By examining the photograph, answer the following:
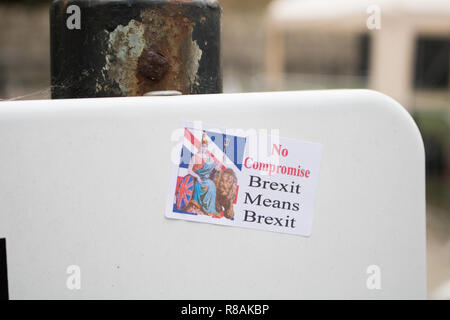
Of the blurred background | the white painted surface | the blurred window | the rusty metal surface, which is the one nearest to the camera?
the white painted surface

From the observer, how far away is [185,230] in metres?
0.91

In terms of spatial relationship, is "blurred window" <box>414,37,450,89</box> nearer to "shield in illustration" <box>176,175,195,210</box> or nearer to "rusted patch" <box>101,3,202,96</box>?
"rusted patch" <box>101,3,202,96</box>

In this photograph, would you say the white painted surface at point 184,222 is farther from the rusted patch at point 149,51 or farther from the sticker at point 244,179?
the rusted patch at point 149,51

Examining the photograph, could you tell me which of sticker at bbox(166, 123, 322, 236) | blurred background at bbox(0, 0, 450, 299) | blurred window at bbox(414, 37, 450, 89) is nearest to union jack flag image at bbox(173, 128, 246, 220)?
sticker at bbox(166, 123, 322, 236)

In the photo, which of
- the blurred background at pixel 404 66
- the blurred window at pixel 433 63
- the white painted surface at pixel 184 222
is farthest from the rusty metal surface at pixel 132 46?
the blurred window at pixel 433 63

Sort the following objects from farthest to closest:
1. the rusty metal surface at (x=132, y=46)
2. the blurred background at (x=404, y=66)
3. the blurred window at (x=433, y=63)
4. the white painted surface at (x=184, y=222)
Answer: the blurred window at (x=433, y=63)
the blurred background at (x=404, y=66)
the rusty metal surface at (x=132, y=46)
the white painted surface at (x=184, y=222)

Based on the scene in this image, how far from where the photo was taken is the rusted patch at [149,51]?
987 millimetres

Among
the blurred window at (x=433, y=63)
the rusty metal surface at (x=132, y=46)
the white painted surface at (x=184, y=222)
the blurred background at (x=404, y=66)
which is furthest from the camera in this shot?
the blurred window at (x=433, y=63)

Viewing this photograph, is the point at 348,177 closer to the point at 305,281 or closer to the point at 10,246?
the point at 305,281

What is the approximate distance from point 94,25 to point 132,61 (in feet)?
0.35

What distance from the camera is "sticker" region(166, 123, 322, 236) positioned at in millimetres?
903

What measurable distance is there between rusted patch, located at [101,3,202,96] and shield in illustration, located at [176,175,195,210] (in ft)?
0.73

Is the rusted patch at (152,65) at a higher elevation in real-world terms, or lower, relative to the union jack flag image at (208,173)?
higher

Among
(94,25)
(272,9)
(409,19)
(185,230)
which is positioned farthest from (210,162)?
(272,9)
